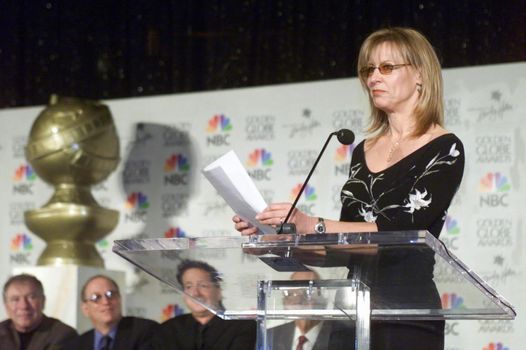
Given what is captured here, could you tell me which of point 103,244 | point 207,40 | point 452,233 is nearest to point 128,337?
point 103,244

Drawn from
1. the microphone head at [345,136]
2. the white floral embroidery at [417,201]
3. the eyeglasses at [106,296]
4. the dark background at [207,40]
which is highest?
the dark background at [207,40]

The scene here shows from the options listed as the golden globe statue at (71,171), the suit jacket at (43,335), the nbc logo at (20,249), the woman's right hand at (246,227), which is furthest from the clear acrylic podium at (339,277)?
the nbc logo at (20,249)

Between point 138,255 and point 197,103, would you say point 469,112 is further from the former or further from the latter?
point 138,255

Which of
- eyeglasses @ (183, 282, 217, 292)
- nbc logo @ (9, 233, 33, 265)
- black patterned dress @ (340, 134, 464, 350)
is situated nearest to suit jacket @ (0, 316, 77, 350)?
nbc logo @ (9, 233, 33, 265)

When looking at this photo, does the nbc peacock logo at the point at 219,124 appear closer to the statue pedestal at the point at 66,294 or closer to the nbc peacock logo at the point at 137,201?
the nbc peacock logo at the point at 137,201

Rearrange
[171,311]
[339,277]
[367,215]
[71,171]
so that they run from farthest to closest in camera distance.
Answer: [171,311]
[71,171]
[367,215]
[339,277]

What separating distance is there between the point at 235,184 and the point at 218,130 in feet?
9.17

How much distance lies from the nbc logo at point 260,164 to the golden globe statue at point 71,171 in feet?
2.05

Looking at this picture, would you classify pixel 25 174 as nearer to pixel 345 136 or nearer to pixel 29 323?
pixel 29 323

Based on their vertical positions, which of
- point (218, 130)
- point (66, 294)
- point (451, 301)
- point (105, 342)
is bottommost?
point (105, 342)

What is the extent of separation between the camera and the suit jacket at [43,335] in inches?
166

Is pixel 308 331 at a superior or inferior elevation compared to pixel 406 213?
inferior

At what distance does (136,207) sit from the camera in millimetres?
4945

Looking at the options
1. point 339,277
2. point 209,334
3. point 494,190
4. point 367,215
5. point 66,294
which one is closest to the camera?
point 339,277
